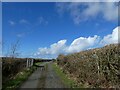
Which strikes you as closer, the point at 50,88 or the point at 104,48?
the point at 104,48

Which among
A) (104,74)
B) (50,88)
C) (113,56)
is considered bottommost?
(50,88)

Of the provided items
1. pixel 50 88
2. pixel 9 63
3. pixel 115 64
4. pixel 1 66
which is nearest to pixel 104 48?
pixel 115 64

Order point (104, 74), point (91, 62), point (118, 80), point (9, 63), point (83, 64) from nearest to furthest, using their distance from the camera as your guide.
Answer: point (118, 80) → point (104, 74) → point (91, 62) → point (83, 64) → point (9, 63)

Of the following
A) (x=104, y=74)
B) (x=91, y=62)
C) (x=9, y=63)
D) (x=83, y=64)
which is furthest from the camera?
(x=9, y=63)

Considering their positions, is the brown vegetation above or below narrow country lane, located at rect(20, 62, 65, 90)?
above

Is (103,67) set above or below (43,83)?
above

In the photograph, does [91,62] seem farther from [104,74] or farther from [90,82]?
[104,74]

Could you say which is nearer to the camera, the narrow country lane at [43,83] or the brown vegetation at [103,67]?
the brown vegetation at [103,67]

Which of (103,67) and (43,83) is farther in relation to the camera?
(43,83)

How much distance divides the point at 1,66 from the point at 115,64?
12.0 meters

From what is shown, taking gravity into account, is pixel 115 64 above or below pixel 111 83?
above

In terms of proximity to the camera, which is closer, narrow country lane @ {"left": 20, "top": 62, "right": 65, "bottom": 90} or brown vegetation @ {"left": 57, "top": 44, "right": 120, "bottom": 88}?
brown vegetation @ {"left": 57, "top": 44, "right": 120, "bottom": 88}

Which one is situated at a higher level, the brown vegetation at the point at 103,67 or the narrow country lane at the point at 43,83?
the brown vegetation at the point at 103,67

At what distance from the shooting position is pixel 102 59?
14.3 meters
